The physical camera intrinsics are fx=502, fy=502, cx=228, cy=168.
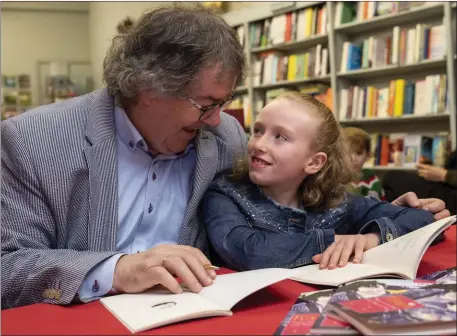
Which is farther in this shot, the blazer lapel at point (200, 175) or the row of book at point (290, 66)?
the row of book at point (290, 66)

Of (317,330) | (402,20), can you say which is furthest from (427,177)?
(317,330)

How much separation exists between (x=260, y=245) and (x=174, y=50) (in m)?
0.50

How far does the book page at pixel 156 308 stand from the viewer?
0.72 meters

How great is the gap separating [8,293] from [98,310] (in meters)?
0.33

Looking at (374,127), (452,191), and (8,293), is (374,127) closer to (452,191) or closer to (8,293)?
(452,191)

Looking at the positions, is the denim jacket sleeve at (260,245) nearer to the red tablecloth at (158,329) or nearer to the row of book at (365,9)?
the red tablecloth at (158,329)

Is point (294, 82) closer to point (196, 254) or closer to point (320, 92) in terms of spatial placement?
point (320, 92)

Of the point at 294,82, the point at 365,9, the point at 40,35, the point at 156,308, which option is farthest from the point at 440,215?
the point at 40,35

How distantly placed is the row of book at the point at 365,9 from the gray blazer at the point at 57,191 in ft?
11.2

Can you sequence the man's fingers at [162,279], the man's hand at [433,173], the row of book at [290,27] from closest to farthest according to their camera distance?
1. the man's fingers at [162,279]
2. the man's hand at [433,173]
3. the row of book at [290,27]

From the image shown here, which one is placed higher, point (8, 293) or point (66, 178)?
point (66, 178)

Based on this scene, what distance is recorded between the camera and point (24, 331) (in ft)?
2.35

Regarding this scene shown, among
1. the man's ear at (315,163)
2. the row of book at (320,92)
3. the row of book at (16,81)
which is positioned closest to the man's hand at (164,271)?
the man's ear at (315,163)

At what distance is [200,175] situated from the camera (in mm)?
1341
